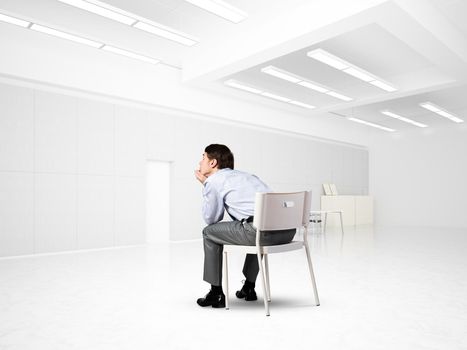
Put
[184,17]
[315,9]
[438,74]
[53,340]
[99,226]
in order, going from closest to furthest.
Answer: [53,340]
[315,9]
[184,17]
[99,226]
[438,74]

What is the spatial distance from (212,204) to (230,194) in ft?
0.49

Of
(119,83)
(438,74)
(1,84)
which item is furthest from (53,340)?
(438,74)

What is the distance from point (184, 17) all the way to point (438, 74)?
4993 mm

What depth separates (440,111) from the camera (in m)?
10.8

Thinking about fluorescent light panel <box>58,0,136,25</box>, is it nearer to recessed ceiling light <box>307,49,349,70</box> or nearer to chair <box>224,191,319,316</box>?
recessed ceiling light <box>307,49,349,70</box>

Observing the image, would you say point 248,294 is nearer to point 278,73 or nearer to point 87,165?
point 87,165

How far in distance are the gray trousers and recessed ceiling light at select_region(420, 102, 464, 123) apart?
28.0ft

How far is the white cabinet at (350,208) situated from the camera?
1197cm

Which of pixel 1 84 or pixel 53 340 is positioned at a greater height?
pixel 1 84

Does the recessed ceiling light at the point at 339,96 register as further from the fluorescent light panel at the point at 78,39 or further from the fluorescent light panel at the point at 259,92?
the fluorescent light panel at the point at 78,39

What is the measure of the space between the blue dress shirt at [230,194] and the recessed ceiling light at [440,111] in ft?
27.9

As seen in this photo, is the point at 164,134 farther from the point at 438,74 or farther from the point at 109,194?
the point at 438,74

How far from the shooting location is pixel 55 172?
655cm

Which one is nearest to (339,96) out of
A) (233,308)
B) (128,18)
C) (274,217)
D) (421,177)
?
(128,18)
